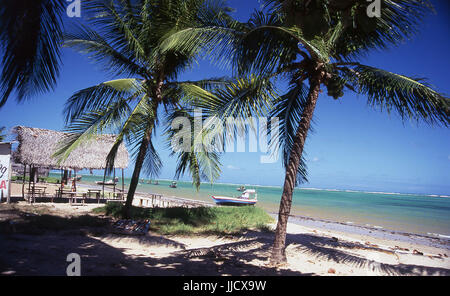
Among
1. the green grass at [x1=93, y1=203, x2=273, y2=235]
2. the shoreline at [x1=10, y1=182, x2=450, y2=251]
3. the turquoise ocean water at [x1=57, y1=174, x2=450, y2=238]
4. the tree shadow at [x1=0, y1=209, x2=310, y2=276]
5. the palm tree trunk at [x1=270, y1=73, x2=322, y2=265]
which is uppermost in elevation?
the palm tree trunk at [x1=270, y1=73, x2=322, y2=265]

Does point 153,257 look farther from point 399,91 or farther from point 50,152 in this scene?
point 50,152

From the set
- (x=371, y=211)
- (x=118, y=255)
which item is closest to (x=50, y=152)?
(x=118, y=255)

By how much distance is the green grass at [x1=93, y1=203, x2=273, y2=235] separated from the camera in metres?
7.70

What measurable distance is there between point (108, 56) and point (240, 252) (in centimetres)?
645

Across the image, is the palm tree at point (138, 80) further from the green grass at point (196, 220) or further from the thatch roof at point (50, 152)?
the thatch roof at point (50, 152)

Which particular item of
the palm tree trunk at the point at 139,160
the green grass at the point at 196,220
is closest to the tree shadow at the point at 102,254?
the palm tree trunk at the point at 139,160

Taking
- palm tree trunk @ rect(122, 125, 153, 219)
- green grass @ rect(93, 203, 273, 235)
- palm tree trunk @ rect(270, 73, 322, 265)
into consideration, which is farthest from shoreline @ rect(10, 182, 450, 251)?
palm tree trunk @ rect(270, 73, 322, 265)

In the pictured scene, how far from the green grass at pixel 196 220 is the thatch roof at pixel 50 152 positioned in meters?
4.03

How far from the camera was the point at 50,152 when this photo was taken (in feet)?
39.7

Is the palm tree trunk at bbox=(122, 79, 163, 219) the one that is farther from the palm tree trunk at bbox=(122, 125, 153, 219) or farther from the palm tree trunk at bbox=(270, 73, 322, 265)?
the palm tree trunk at bbox=(270, 73, 322, 265)

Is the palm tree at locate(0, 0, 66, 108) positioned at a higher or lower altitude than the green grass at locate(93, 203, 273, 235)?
higher

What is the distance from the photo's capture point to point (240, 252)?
544cm

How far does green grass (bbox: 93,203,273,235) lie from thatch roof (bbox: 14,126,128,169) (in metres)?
4.03
